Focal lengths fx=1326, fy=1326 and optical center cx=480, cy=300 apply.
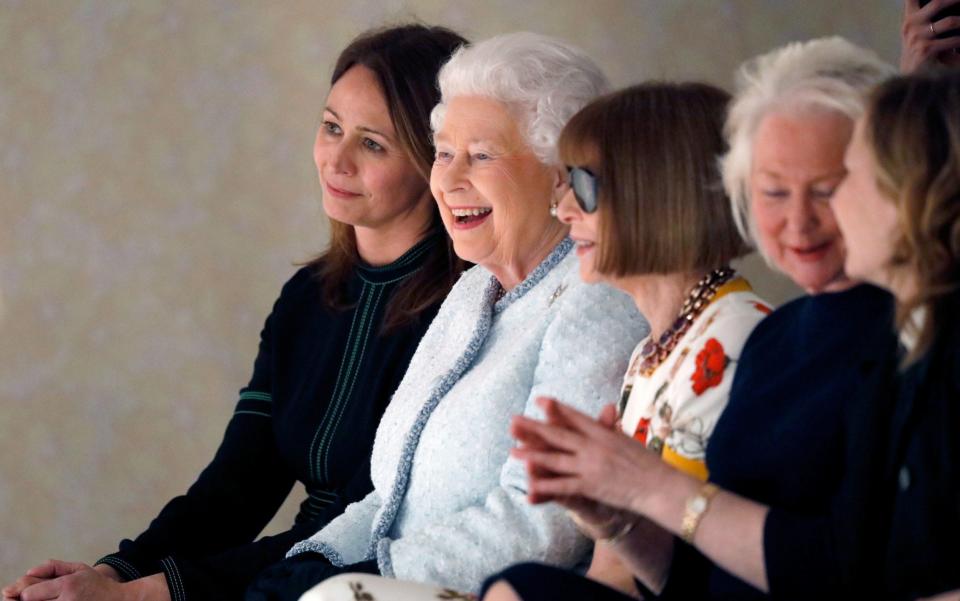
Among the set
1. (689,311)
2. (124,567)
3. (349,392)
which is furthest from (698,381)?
(124,567)

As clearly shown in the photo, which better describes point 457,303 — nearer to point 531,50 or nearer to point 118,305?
point 531,50

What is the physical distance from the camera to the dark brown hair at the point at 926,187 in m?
1.34

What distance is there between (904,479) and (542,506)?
0.80 m

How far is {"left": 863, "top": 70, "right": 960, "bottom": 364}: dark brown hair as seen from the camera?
134cm

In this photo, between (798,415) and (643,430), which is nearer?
(798,415)

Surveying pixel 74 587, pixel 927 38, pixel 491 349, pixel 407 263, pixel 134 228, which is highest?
pixel 927 38

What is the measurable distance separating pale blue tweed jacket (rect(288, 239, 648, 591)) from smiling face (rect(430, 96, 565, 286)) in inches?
2.3

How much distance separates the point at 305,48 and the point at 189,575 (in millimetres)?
1762

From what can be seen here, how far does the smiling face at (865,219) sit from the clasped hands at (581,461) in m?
0.32

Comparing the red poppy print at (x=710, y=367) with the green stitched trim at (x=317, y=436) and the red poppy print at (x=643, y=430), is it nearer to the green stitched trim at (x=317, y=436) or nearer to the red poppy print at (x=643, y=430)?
the red poppy print at (x=643, y=430)

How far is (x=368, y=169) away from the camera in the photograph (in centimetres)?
292

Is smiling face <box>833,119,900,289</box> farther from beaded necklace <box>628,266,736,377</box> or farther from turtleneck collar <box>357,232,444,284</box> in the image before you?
turtleneck collar <box>357,232,444,284</box>

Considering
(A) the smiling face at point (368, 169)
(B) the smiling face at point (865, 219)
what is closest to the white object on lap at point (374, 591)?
(B) the smiling face at point (865, 219)

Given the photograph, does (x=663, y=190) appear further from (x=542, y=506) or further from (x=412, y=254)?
(x=412, y=254)
